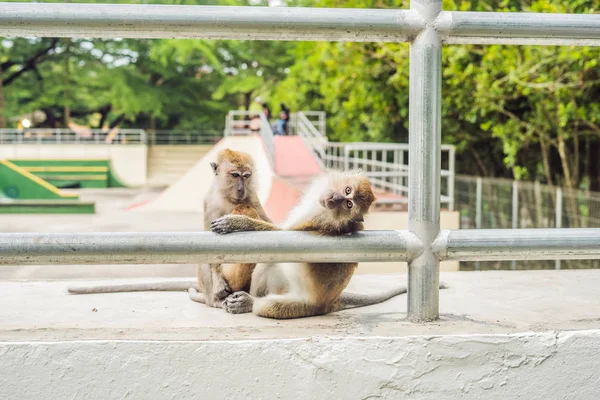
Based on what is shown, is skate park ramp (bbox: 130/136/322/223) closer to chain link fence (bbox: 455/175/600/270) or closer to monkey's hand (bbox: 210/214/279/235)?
chain link fence (bbox: 455/175/600/270)

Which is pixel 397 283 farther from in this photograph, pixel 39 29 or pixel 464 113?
pixel 464 113

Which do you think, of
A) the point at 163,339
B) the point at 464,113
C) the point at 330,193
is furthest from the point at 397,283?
the point at 464,113

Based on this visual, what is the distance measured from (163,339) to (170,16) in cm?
75

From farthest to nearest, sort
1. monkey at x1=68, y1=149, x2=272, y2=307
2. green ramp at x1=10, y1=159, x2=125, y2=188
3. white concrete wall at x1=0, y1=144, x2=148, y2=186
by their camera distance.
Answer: white concrete wall at x1=0, y1=144, x2=148, y2=186
green ramp at x1=10, y1=159, x2=125, y2=188
monkey at x1=68, y1=149, x2=272, y2=307

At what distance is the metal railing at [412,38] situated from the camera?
163cm

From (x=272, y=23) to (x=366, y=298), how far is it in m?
1.10

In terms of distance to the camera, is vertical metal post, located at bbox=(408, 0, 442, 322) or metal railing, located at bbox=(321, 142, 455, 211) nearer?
vertical metal post, located at bbox=(408, 0, 442, 322)

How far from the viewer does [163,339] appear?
1.56 meters

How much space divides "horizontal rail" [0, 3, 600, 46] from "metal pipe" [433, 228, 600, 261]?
0.49 m

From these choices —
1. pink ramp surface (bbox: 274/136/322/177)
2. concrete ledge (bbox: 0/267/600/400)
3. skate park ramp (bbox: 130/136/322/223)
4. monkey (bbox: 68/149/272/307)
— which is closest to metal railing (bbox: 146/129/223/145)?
skate park ramp (bbox: 130/136/322/223)

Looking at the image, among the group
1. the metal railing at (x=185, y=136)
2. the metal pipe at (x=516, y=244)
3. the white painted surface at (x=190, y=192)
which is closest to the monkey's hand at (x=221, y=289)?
the metal pipe at (x=516, y=244)

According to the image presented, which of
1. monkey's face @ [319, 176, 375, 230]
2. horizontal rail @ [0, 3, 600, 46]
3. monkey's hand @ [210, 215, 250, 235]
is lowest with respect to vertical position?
monkey's hand @ [210, 215, 250, 235]

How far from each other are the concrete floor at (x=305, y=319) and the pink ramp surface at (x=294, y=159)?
15015 millimetres

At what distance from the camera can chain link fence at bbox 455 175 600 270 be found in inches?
400
